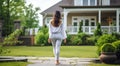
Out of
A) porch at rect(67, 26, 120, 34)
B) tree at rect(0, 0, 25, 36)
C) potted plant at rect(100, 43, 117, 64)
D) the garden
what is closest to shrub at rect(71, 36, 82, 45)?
the garden

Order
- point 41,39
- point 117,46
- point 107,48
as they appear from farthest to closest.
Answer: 1. point 41,39
2. point 117,46
3. point 107,48

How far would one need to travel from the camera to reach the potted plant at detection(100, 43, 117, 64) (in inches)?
543

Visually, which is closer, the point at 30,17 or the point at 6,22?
the point at 6,22

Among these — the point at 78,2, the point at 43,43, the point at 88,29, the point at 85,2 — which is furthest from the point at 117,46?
the point at 78,2

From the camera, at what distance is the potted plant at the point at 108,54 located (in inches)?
543

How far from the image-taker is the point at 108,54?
45.9ft

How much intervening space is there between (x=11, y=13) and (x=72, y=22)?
7666 millimetres

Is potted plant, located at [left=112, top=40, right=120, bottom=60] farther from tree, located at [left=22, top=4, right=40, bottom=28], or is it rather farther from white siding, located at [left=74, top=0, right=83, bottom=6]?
tree, located at [left=22, top=4, right=40, bottom=28]

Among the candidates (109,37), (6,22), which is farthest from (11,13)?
(109,37)

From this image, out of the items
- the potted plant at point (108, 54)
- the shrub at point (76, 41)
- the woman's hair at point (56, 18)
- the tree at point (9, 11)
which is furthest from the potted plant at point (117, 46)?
the tree at point (9, 11)

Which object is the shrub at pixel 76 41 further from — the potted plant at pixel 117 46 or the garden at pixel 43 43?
the potted plant at pixel 117 46

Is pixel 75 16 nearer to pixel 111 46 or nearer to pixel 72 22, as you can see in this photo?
pixel 72 22

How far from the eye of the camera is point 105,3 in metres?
48.8

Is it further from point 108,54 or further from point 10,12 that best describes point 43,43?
point 108,54
